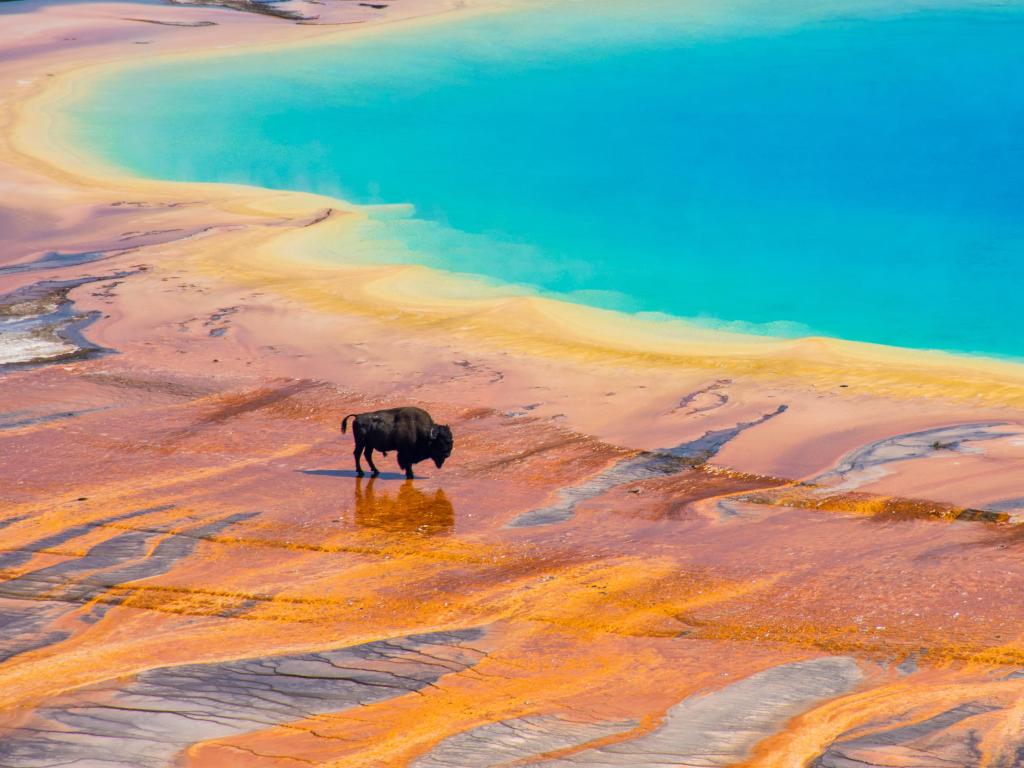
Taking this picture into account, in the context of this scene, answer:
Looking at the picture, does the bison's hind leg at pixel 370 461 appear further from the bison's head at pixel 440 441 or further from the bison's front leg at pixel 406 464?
the bison's head at pixel 440 441

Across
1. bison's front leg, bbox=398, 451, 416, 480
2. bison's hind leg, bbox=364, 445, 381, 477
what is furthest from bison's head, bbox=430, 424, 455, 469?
bison's hind leg, bbox=364, 445, 381, 477

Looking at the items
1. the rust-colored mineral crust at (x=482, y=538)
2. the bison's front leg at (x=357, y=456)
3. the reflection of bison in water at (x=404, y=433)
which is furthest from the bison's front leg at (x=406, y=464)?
the bison's front leg at (x=357, y=456)

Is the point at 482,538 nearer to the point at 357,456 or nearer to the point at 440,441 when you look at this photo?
the point at 440,441

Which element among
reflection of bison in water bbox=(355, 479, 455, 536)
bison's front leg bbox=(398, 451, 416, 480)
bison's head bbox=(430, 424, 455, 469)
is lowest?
reflection of bison in water bbox=(355, 479, 455, 536)

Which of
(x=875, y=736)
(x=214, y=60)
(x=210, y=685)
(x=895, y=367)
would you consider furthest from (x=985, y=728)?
(x=214, y=60)

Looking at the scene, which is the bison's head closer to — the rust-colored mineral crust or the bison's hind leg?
the rust-colored mineral crust

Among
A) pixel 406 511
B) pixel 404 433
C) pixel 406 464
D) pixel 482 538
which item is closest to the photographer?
pixel 482 538

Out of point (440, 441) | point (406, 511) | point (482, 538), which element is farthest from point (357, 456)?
point (482, 538)

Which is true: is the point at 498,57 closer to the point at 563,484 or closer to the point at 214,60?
the point at 214,60

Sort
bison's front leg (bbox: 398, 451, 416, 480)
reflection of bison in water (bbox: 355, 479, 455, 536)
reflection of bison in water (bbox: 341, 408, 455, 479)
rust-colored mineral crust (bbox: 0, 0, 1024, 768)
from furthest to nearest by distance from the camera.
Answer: bison's front leg (bbox: 398, 451, 416, 480) < reflection of bison in water (bbox: 341, 408, 455, 479) < reflection of bison in water (bbox: 355, 479, 455, 536) < rust-colored mineral crust (bbox: 0, 0, 1024, 768)
